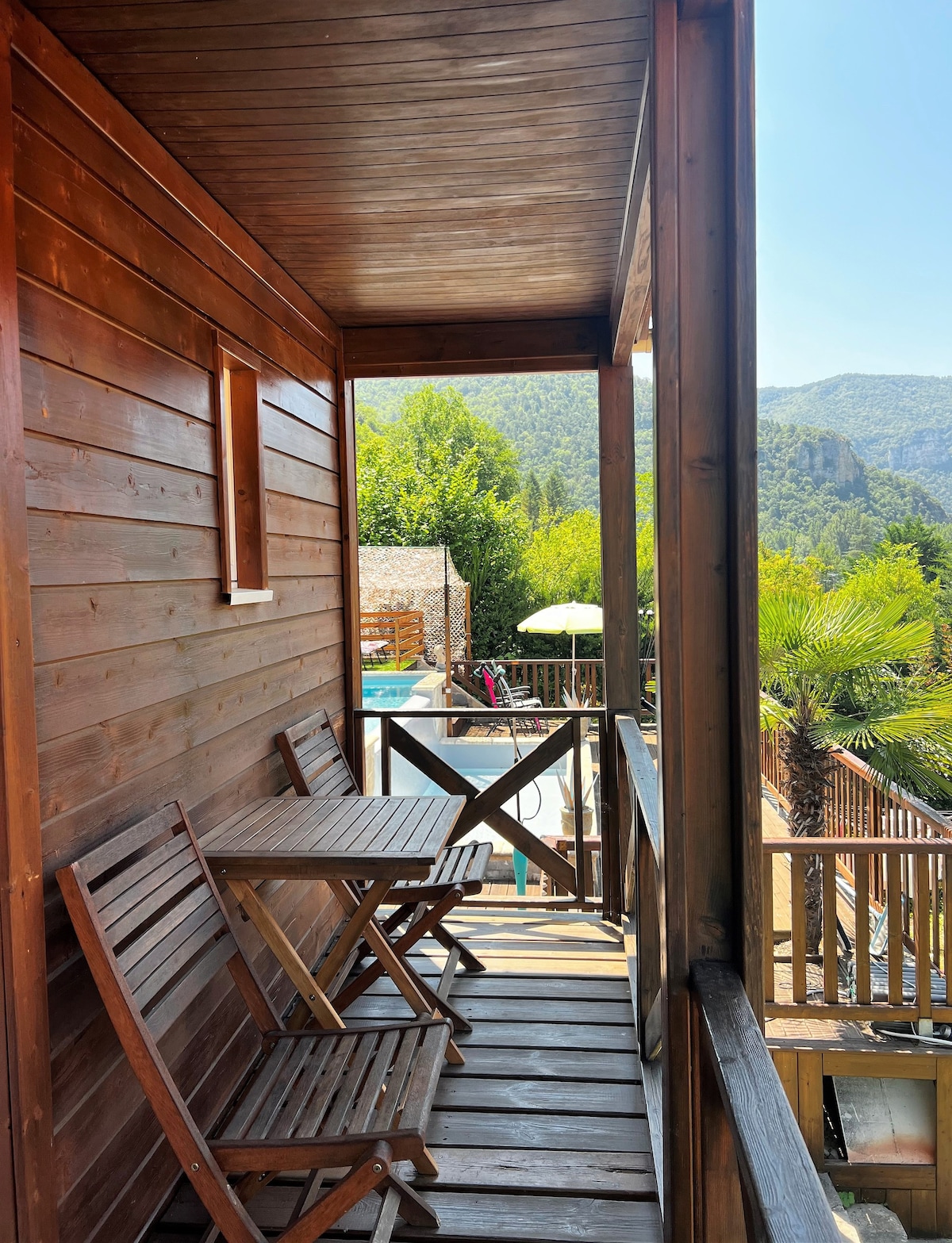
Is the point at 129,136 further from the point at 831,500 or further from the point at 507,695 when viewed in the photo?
the point at 507,695

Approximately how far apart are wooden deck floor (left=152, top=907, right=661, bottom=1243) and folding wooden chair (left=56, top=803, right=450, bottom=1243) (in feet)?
0.37

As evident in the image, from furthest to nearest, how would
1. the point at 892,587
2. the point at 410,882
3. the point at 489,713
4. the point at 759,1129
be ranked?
the point at 892,587 < the point at 489,713 < the point at 410,882 < the point at 759,1129

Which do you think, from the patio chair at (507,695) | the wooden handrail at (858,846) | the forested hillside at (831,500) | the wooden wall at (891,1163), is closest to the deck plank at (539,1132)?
the wooden handrail at (858,846)

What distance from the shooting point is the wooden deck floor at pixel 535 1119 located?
6.32 ft

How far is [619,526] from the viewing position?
12.4 ft

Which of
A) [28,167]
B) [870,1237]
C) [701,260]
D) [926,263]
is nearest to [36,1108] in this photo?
[28,167]

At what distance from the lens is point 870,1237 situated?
14.7 ft

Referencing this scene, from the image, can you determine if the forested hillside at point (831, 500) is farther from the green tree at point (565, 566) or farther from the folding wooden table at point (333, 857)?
the green tree at point (565, 566)

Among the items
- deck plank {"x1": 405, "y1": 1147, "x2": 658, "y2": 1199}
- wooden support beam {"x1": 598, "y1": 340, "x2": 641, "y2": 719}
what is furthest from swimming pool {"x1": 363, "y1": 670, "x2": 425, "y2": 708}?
deck plank {"x1": 405, "y1": 1147, "x2": 658, "y2": 1199}

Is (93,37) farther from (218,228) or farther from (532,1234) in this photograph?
(532,1234)

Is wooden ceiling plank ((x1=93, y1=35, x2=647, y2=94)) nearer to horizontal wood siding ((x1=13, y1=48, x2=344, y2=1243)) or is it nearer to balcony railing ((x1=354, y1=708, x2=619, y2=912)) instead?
horizontal wood siding ((x1=13, y1=48, x2=344, y2=1243))

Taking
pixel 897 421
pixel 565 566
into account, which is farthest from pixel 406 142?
pixel 565 566

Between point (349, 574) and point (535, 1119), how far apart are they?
7.80 ft

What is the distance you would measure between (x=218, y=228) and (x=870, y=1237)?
17.6 ft
